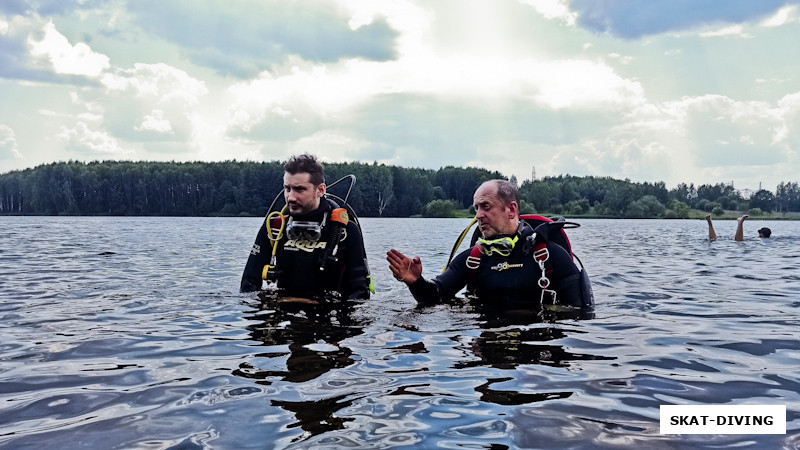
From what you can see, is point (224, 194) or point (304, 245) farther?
point (224, 194)

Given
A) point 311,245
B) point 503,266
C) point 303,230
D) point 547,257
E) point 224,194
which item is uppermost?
point 224,194

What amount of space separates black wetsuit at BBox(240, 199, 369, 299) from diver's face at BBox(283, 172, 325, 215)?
11 centimetres

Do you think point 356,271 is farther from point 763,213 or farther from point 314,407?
point 763,213

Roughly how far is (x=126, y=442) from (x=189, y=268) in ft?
36.1

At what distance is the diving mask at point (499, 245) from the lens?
685cm

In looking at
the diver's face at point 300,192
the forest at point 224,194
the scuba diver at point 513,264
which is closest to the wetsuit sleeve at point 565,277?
the scuba diver at point 513,264

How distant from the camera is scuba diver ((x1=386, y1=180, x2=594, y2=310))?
6.77 m

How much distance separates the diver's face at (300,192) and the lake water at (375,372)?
1.32 m

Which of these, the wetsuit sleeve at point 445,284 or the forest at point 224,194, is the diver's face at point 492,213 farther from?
the forest at point 224,194

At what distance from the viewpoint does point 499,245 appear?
22.6 feet

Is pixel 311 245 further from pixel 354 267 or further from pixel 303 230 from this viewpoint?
pixel 354 267

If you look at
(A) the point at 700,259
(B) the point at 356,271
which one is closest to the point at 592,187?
(A) the point at 700,259

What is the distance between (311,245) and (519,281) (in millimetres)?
2675

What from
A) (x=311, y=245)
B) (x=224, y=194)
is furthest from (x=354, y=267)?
(x=224, y=194)
